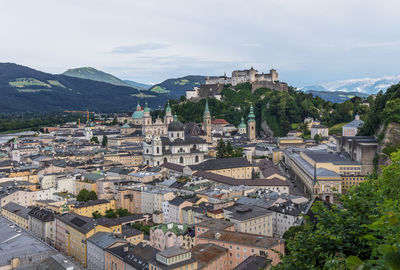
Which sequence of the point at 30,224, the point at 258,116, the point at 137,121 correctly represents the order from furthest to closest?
the point at 137,121
the point at 258,116
the point at 30,224

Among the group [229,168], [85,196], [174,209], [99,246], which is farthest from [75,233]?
[229,168]

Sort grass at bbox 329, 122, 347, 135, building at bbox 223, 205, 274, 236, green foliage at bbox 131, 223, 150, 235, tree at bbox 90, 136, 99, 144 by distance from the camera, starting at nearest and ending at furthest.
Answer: building at bbox 223, 205, 274, 236
green foliage at bbox 131, 223, 150, 235
grass at bbox 329, 122, 347, 135
tree at bbox 90, 136, 99, 144

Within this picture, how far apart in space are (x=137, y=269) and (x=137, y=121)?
301ft

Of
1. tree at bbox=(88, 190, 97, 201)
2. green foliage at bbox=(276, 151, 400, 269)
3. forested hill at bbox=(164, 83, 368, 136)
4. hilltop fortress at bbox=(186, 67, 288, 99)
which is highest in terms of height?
hilltop fortress at bbox=(186, 67, 288, 99)

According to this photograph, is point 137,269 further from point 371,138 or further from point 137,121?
point 137,121

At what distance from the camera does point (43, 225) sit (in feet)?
125

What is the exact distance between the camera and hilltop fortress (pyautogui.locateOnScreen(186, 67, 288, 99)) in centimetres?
10475

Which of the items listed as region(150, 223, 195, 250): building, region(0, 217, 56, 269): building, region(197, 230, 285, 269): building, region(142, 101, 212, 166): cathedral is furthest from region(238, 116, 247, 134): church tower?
region(197, 230, 285, 269): building

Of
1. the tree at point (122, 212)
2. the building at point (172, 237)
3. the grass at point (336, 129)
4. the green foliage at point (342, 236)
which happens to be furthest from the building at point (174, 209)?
the grass at point (336, 129)

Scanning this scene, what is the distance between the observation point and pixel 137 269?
25.8 metres

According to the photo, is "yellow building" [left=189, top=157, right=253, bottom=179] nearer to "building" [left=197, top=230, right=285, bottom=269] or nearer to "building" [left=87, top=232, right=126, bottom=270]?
"building" [left=87, top=232, right=126, bottom=270]

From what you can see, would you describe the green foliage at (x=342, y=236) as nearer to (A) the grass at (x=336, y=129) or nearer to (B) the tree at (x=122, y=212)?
(B) the tree at (x=122, y=212)

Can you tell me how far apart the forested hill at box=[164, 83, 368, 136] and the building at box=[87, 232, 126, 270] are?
60652 millimetres

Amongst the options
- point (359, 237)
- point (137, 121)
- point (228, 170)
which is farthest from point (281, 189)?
point (137, 121)
